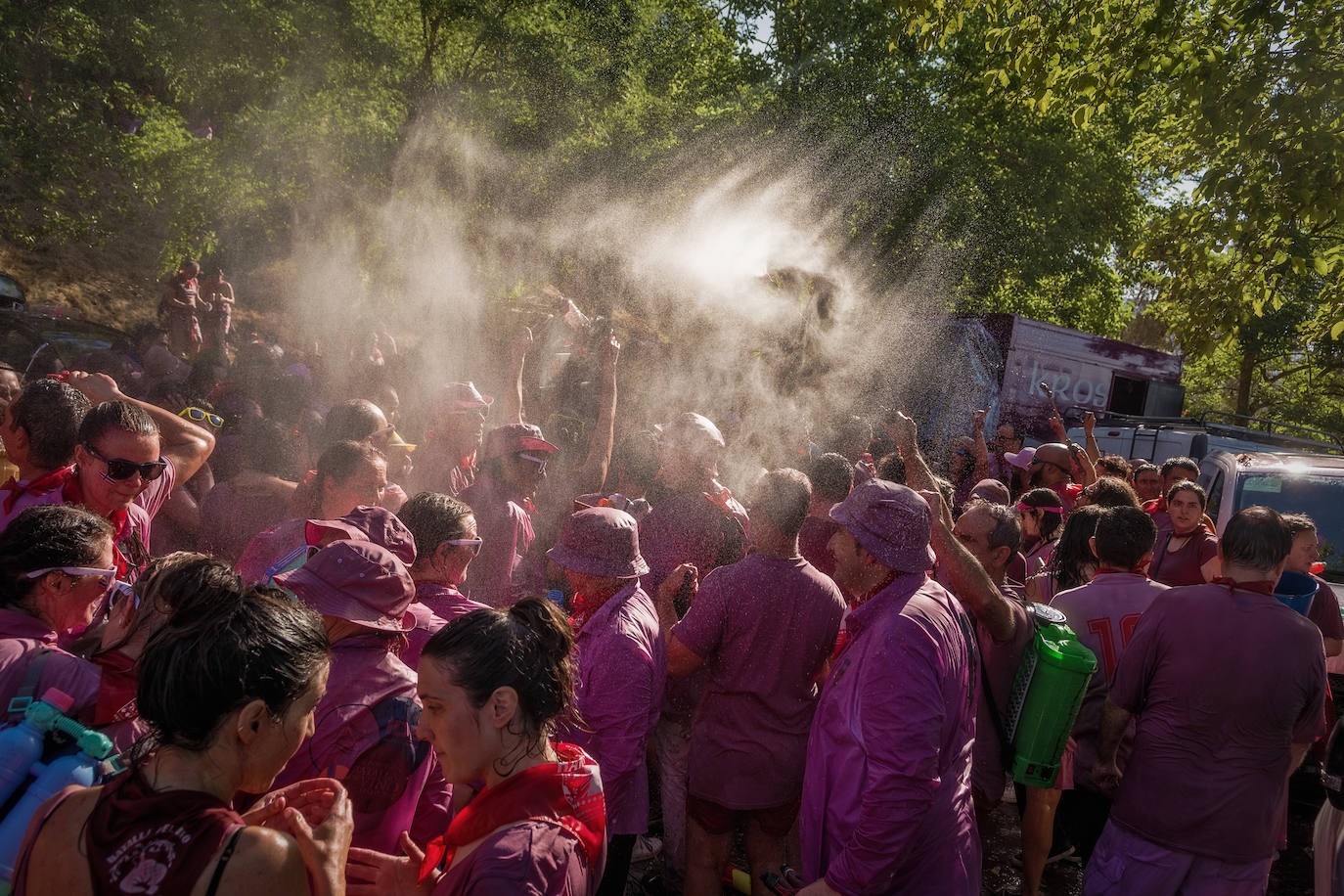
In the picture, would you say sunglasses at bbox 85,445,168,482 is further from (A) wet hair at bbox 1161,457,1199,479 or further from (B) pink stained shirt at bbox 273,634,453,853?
(A) wet hair at bbox 1161,457,1199,479

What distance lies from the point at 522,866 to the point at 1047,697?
7.87 feet

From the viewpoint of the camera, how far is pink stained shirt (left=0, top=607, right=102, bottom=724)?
219 centimetres

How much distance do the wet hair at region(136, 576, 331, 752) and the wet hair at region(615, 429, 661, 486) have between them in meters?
3.68

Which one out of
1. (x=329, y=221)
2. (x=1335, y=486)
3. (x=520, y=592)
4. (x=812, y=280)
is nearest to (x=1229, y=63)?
(x=1335, y=486)

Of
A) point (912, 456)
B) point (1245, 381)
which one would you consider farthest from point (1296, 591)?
point (1245, 381)

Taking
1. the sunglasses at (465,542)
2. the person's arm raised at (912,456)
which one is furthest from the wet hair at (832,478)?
the sunglasses at (465,542)

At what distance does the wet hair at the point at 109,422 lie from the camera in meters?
3.34

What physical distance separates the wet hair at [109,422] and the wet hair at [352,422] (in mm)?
1159

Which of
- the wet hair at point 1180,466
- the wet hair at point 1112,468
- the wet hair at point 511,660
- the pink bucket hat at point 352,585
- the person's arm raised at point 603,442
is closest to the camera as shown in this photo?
the wet hair at point 511,660

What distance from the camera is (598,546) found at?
130 inches

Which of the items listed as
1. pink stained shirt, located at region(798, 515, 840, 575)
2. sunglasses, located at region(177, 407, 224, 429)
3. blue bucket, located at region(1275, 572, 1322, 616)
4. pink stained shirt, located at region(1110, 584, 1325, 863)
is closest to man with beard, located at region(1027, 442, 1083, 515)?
blue bucket, located at region(1275, 572, 1322, 616)

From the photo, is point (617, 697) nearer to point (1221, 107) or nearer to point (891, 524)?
point (891, 524)

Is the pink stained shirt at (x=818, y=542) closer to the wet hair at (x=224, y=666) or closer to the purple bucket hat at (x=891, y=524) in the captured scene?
the purple bucket hat at (x=891, y=524)

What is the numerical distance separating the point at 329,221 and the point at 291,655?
1039cm
